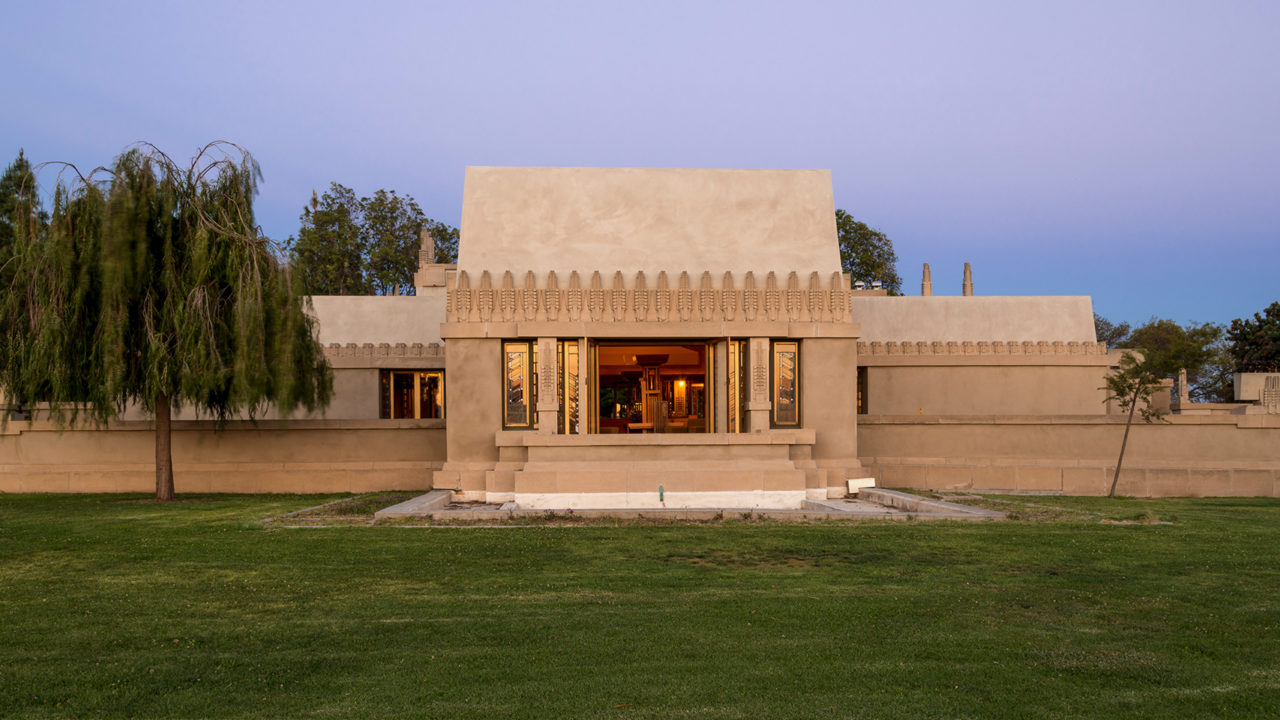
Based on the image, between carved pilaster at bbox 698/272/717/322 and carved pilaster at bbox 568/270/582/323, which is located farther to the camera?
carved pilaster at bbox 698/272/717/322

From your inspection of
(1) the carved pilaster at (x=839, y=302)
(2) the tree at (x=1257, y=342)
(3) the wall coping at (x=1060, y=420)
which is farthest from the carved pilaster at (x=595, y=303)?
(2) the tree at (x=1257, y=342)

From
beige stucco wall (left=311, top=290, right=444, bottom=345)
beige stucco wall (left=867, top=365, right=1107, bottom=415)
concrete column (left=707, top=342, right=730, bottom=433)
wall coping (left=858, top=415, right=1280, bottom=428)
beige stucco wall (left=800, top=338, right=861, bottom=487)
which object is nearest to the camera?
beige stucco wall (left=800, top=338, right=861, bottom=487)

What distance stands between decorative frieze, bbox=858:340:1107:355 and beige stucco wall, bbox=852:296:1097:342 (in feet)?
3.56

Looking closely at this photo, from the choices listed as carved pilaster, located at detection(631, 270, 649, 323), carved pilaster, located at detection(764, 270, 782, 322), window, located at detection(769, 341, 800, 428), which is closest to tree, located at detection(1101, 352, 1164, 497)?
window, located at detection(769, 341, 800, 428)

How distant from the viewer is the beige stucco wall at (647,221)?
2333 cm

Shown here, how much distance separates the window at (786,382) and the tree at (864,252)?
33.4m

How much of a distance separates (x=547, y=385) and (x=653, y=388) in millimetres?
9954

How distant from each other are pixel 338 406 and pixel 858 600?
21.7m

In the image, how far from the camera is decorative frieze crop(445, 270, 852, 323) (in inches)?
878

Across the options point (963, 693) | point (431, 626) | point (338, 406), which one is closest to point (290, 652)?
point (431, 626)

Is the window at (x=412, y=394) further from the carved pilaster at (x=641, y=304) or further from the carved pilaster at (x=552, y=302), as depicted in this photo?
the carved pilaster at (x=641, y=304)

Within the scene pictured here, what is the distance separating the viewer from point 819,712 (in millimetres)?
6625

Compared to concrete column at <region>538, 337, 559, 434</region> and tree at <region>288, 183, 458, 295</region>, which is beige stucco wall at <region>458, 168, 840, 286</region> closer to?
concrete column at <region>538, 337, 559, 434</region>

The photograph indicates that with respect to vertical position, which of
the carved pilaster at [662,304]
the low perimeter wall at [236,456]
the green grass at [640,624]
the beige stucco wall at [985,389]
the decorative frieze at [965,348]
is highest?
the carved pilaster at [662,304]
